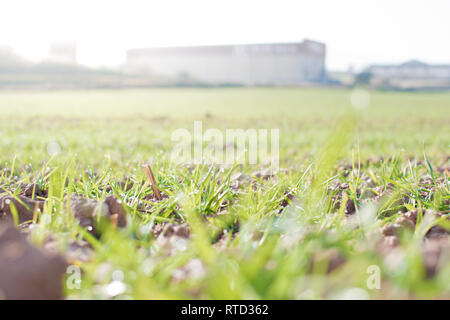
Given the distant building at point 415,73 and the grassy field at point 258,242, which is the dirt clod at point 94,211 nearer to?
the grassy field at point 258,242

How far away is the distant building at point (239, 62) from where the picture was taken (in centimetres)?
4719

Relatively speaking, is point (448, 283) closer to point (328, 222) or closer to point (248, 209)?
point (328, 222)

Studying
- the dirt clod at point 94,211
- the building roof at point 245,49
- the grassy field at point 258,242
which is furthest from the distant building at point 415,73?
the dirt clod at point 94,211

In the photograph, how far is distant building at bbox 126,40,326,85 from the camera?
1858 inches

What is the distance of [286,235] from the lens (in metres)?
1.22

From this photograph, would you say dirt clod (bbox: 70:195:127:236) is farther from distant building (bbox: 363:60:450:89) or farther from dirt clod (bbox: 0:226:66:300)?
distant building (bbox: 363:60:450:89)

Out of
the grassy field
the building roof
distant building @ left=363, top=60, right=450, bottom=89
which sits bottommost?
the grassy field

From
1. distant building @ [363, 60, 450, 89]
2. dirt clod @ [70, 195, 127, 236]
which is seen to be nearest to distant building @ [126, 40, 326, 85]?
→ distant building @ [363, 60, 450, 89]

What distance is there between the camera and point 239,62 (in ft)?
165

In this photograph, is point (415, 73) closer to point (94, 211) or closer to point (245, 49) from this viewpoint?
point (245, 49)

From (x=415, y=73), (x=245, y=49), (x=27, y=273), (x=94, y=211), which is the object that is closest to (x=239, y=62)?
(x=245, y=49)
